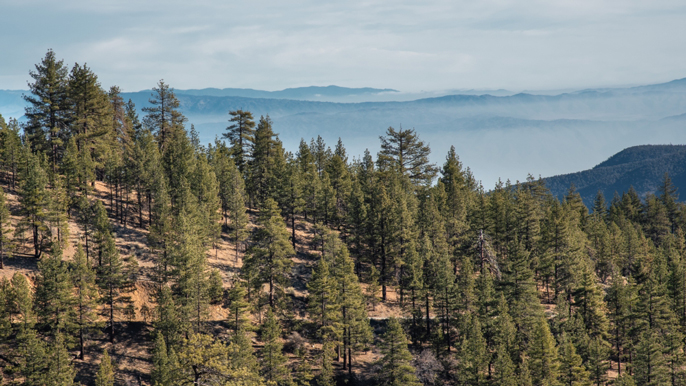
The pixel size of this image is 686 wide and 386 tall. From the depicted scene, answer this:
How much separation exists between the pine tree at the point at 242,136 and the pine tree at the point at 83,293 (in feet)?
128

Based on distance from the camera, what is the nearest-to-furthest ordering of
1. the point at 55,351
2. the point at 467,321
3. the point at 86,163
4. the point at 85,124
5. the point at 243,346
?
1. the point at 55,351
2. the point at 243,346
3. the point at 467,321
4. the point at 86,163
5. the point at 85,124

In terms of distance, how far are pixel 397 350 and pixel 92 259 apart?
32.3 metres

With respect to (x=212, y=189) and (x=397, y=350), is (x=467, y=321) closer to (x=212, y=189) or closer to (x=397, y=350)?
(x=397, y=350)

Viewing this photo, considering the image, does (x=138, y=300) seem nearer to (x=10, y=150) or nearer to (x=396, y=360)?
(x=396, y=360)

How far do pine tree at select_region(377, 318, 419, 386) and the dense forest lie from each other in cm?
19

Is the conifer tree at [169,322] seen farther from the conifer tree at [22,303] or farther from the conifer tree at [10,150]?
the conifer tree at [10,150]

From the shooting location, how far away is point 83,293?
48.0 meters

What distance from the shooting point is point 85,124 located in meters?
70.9

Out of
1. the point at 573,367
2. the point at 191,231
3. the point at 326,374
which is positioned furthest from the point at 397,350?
the point at 191,231

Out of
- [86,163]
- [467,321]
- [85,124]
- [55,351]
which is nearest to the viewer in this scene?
[55,351]

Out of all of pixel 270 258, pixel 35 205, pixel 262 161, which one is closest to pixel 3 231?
pixel 35 205

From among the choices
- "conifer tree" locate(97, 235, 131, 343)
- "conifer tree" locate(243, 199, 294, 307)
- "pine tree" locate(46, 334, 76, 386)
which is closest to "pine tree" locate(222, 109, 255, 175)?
"conifer tree" locate(243, 199, 294, 307)

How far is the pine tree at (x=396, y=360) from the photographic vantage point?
50812 mm

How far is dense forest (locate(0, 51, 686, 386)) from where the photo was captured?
48156mm
